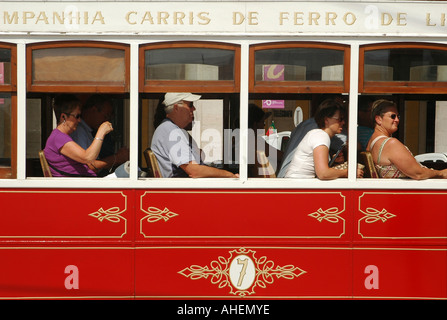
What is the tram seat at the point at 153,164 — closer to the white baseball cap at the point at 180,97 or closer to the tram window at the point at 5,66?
the white baseball cap at the point at 180,97

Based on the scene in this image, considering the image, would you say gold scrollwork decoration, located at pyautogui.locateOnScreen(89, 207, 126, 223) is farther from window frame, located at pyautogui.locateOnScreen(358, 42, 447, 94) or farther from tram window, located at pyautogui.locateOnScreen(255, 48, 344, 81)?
window frame, located at pyautogui.locateOnScreen(358, 42, 447, 94)

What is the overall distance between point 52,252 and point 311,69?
233cm

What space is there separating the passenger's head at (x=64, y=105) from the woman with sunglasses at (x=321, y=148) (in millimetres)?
1697

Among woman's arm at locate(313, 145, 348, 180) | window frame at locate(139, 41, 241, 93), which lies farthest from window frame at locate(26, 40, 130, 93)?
woman's arm at locate(313, 145, 348, 180)

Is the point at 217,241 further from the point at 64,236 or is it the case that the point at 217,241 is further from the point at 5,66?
the point at 5,66

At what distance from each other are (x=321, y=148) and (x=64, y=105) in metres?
1.96

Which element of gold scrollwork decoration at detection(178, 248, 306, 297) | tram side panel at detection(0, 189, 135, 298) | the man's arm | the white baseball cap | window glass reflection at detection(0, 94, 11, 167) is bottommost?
gold scrollwork decoration at detection(178, 248, 306, 297)

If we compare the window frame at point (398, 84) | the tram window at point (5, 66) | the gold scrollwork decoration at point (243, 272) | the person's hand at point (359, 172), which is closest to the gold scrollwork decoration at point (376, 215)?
the person's hand at point (359, 172)

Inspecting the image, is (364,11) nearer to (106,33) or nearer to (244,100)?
(244,100)

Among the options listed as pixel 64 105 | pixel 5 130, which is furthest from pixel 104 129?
A: pixel 5 130

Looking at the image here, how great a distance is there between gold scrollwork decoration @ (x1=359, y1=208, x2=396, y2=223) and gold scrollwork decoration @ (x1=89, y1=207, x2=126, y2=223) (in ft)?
5.92

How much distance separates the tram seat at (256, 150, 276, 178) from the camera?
5.01m

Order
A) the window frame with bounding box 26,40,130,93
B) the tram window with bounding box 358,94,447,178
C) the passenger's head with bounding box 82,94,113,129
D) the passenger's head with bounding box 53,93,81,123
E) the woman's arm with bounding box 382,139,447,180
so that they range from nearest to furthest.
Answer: the window frame with bounding box 26,40,130,93 < the woman's arm with bounding box 382,139,447,180 < the passenger's head with bounding box 53,93,81,123 < the passenger's head with bounding box 82,94,113,129 < the tram window with bounding box 358,94,447,178
